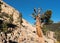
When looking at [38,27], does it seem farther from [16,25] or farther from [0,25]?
[0,25]

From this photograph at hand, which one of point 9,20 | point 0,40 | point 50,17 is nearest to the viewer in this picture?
point 0,40

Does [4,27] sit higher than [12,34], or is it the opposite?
[4,27]

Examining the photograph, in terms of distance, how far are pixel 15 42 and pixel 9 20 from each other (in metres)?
6.82

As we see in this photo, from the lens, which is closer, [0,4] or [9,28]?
[9,28]

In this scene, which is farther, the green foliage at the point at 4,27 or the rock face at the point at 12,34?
the green foliage at the point at 4,27

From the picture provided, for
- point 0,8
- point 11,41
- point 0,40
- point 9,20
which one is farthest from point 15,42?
point 0,8

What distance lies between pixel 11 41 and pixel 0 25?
190 inches

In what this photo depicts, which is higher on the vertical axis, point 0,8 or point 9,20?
point 0,8

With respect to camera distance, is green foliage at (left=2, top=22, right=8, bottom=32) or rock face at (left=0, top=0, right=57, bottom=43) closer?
rock face at (left=0, top=0, right=57, bottom=43)

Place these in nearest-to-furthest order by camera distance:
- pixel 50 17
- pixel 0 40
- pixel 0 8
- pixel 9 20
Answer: pixel 0 40
pixel 9 20
pixel 0 8
pixel 50 17

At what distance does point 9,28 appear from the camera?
4119 cm

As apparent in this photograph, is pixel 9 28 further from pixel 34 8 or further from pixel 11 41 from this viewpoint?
pixel 34 8

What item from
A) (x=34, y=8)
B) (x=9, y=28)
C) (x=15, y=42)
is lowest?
(x=15, y=42)

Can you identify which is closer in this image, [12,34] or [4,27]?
[12,34]
